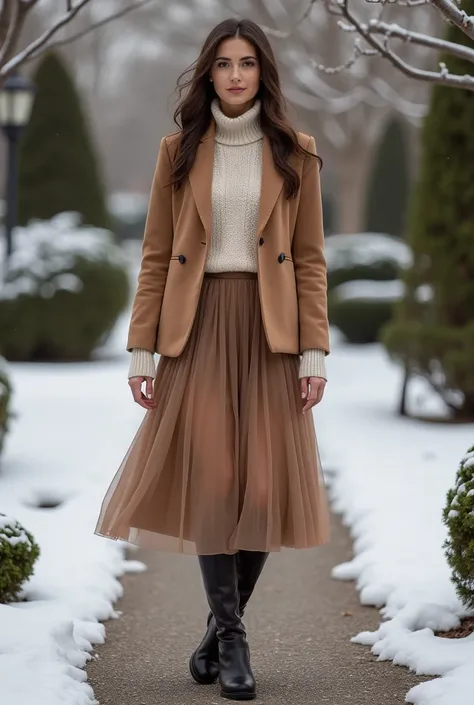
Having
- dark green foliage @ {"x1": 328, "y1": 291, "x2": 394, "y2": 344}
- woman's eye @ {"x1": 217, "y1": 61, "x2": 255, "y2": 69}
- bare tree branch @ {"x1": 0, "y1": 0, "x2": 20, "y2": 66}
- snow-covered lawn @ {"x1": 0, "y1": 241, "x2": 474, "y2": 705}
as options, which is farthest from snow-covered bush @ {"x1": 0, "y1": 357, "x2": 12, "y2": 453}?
dark green foliage @ {"x1": 328, "y1": 291, "x2": 394, "y2": 344}

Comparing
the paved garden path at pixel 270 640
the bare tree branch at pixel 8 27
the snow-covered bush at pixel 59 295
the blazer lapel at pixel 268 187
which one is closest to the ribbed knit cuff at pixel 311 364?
the blazer lapel at pixel 268 187

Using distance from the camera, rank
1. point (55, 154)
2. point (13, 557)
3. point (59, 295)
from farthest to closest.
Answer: point (55, 154) → point (59, 295) → point (13, 557)

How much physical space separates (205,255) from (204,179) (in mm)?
236

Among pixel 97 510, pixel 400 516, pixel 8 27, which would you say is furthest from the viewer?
pixel 97 510

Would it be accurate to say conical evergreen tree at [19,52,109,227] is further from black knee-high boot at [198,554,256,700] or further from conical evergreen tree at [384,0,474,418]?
black knee-high boot at [198,554,256,700]

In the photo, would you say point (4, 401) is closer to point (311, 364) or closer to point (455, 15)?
point (311, 364)

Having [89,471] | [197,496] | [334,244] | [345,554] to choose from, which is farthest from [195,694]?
[334,244]

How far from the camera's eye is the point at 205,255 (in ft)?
11.6

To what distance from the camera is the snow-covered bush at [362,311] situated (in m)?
14.7

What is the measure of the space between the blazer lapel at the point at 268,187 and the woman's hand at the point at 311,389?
468 millimetres

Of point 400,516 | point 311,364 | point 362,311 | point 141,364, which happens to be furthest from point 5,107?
point 311,364

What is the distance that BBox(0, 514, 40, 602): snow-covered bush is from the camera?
4191 millimetres

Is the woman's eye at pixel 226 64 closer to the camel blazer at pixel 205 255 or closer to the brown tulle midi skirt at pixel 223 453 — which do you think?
the camel blazer at pixel 205 255

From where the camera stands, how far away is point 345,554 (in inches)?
225
